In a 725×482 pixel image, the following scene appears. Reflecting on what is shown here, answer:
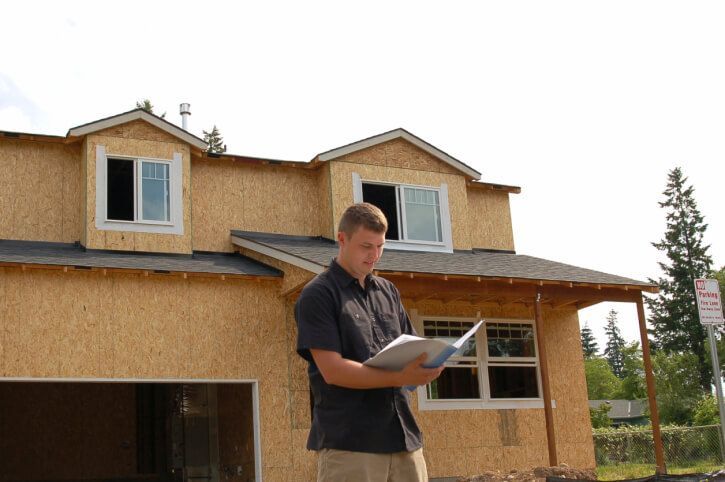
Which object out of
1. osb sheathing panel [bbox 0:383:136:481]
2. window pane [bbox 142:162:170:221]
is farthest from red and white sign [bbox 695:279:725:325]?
osb sheathing panel [bbox 0:383:136:481]

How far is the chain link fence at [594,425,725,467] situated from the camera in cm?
2256

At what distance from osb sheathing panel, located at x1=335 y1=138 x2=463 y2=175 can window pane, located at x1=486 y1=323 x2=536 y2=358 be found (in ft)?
10.3

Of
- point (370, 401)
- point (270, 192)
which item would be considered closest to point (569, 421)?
point (270, 192)

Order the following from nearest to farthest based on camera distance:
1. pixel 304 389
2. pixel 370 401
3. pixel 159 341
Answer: pixel 370 401 < pixel 159 341 < pixel 304 389

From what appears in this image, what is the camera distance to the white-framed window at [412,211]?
15445 millimetres

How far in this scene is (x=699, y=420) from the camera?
33.6 m

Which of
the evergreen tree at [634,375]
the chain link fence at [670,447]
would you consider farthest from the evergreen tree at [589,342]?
the chain link fence at [670,447]

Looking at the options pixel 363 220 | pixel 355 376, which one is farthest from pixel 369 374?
pixel 363 220

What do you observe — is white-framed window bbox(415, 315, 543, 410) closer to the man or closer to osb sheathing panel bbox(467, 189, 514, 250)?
osb sheathing panel bbox(467, 189, 514, 250)

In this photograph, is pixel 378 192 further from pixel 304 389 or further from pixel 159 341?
pixel 159 341

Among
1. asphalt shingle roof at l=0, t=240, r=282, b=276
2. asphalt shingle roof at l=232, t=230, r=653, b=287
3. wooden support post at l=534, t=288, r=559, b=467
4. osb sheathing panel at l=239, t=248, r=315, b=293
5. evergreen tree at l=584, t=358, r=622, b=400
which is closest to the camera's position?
asphalt shingle roof at l=0, t=240, r=282, b=276

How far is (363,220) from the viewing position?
3.38 metres

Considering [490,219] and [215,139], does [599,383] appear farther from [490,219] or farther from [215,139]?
[490,219]

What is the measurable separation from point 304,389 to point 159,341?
7.58 feet
